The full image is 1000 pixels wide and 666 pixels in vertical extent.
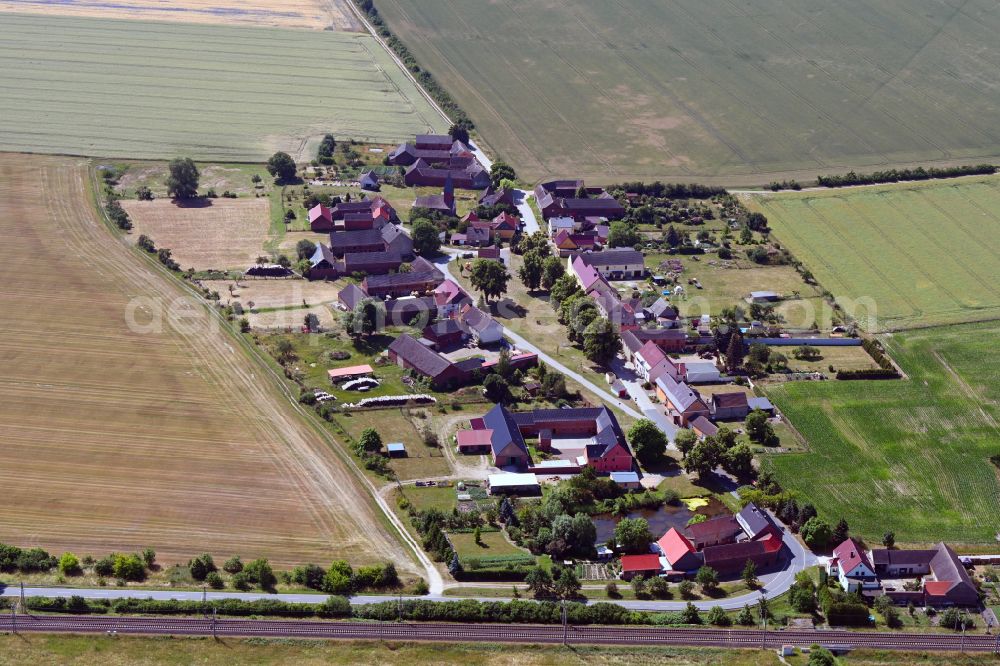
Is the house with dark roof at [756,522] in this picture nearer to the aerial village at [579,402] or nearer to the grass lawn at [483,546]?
the aerial village at [579,402]

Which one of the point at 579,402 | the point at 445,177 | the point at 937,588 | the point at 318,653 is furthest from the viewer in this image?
the point at 445,177

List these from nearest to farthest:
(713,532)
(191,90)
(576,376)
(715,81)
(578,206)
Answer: (713,532), (576,376), (578,206), (191,90), (715,81)

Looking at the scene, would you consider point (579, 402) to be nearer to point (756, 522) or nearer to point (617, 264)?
point (756, 522)

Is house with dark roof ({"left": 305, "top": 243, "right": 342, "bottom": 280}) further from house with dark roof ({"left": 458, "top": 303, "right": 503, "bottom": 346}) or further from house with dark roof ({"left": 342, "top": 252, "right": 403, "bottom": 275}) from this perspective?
house with dark roof ({"left": 458, "top": 303, "right": 503, "bottom": 346})

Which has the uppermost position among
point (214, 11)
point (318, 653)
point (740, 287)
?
point (214, 11)

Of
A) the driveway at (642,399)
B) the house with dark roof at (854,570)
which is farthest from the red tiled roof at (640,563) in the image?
the driveway at (642,399)

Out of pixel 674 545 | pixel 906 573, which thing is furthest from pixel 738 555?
pixel 906 573

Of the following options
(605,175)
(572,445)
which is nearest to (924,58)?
(605,175)

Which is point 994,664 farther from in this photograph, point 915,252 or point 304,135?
point 304,135
